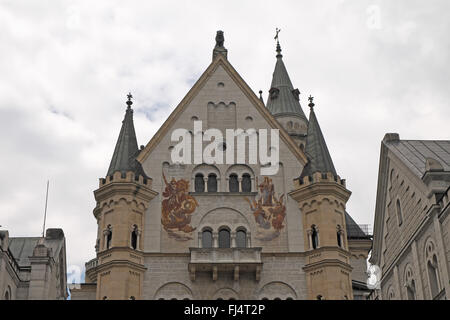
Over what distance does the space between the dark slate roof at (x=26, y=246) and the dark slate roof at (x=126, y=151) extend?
18.0ft

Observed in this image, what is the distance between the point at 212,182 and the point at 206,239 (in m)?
4.04

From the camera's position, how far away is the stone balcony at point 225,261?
133 feet

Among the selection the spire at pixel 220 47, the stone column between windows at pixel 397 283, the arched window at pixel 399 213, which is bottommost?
the stone column between windows at pixel 397 283

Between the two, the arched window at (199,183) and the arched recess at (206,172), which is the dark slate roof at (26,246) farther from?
the arched recess at (206,172)

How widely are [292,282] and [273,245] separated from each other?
Answer: 260 centimetres

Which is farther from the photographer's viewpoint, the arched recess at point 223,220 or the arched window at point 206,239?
the arched recess at point 223,220

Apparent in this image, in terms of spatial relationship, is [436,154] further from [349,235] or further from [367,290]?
[349,235]

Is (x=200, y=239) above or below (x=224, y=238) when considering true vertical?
below

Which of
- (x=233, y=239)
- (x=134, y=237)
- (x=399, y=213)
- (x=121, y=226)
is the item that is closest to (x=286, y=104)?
(x=233, y=239)

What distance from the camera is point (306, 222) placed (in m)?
42.6

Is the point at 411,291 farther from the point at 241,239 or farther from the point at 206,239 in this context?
the point at 206,239

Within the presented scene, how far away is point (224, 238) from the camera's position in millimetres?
42625

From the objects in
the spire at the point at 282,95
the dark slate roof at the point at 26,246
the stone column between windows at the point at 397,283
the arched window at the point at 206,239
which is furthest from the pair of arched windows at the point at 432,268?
the spire at the point at 282,95
